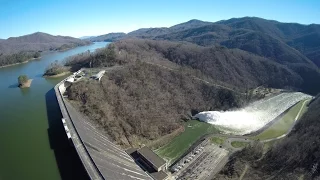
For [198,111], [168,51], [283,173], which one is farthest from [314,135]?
[168,51]

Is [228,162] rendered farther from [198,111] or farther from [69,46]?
[69,46]

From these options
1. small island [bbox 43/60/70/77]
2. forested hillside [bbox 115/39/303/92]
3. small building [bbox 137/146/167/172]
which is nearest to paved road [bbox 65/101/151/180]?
small building [bbox 137/146/167/172]

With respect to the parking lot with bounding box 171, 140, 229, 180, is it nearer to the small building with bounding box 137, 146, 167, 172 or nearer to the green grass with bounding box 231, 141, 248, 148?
the small building with bounding box 137, 146, 167, 172

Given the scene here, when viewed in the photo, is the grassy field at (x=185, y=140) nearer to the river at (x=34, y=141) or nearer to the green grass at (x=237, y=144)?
the green grass at (x=237, y=144)

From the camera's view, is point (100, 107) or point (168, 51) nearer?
point (100, 107)

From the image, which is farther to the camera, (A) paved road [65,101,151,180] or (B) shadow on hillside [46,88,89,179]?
(B) shadow on hillside [46,88,89,179]
